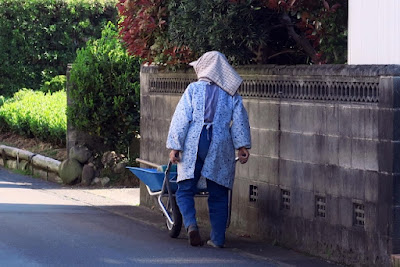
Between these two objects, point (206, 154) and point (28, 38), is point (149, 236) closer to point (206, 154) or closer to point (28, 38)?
point (206, 154)

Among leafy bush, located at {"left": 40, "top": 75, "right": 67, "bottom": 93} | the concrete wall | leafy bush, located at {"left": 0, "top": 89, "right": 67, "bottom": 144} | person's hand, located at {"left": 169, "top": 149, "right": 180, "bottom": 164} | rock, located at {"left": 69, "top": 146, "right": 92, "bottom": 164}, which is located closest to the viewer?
the concrete wall

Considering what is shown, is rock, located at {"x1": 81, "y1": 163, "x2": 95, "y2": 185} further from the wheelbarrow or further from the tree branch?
the tree branch

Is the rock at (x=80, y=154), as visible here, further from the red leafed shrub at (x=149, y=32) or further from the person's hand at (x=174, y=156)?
the person's hand at (x=174, y=156)

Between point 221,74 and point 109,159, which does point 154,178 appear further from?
point 109,159

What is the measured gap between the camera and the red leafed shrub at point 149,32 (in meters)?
10.7

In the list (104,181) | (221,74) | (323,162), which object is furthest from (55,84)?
(323,162)

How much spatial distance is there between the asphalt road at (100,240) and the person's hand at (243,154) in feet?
2.65

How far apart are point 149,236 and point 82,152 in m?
4.97

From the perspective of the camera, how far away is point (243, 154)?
9055mm

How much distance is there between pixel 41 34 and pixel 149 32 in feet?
38.4

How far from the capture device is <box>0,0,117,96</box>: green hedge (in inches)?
864

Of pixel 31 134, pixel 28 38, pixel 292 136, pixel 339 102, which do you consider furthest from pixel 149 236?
pixel 28 38

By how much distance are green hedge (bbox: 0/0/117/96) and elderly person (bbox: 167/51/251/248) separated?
1337cm

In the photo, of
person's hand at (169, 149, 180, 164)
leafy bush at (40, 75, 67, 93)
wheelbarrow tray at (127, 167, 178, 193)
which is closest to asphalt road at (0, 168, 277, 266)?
wheelbarrow tray at (127, 167, 178, 193)
